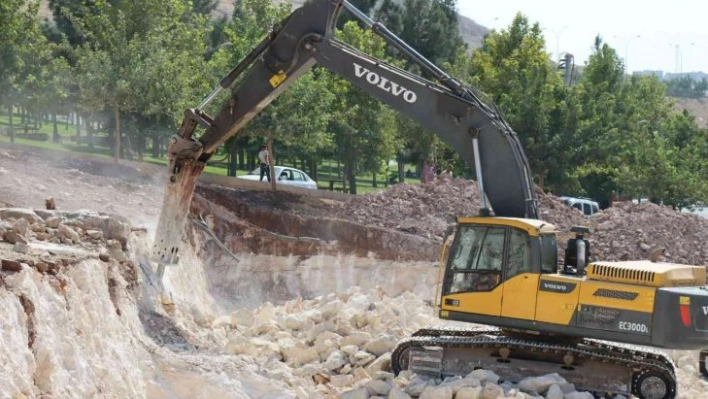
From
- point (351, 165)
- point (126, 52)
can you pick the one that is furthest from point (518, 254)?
point (351, 165)

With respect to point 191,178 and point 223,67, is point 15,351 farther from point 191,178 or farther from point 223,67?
point 223,67

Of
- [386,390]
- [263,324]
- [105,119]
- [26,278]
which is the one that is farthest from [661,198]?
[26,278]

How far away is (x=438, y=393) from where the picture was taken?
14.7 m

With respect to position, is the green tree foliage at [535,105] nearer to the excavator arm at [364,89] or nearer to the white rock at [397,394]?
the excavator arm at [364,89]

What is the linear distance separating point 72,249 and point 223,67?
19.6 meters

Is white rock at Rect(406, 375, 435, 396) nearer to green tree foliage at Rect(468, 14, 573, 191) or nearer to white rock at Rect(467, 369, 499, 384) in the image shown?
white rock at Rect(467, 369, 499, 384)

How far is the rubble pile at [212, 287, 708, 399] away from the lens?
15211 mm

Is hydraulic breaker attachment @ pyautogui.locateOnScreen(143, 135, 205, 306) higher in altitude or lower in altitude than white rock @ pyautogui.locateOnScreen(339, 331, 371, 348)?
higher

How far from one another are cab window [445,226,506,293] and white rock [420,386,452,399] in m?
1.52

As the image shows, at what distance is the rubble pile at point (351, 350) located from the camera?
15.2m

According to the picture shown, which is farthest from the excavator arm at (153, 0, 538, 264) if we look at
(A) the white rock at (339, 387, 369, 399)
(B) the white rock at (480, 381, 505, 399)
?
(A) the white rock at (339, 387, 369, 399)

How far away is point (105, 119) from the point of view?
3488 centimetres

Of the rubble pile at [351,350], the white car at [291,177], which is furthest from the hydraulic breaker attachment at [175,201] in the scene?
the white car at [291,177]

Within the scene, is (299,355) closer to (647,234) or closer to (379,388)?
(379,388)
